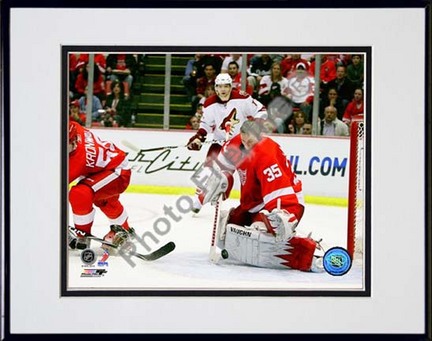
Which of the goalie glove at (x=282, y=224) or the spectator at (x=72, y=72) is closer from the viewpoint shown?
the spectator at (x=72, y=72)

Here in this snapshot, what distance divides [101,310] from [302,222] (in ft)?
2.78

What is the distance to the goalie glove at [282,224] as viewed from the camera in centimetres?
344

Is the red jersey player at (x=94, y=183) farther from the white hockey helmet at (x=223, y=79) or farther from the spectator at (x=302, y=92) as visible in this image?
the spectator at (x=302, y=92)

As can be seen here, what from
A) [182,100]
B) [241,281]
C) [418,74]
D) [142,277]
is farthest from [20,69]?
[418,74]

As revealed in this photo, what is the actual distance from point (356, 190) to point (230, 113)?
58 cm

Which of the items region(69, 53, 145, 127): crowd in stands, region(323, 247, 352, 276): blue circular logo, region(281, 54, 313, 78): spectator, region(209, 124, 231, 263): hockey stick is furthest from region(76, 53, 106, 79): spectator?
region(323, 247, 352, 276): blue circular logo

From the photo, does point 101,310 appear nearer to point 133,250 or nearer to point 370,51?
point 133,250

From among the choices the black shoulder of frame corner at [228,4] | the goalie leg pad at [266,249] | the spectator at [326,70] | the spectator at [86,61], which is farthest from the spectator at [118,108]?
the spectator at [326,70]

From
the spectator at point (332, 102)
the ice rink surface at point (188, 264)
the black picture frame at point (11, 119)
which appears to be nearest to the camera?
the black picture frame at point (11, 119)

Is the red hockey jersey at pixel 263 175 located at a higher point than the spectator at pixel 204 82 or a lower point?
lower

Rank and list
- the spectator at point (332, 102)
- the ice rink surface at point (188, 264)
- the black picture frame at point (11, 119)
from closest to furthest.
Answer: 1. the black picture frame at point (11, 119)
2. the ice rink surface at point (188, 264)
3. the spectator at point (332, 102)

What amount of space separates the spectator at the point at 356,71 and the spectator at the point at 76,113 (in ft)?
3.40

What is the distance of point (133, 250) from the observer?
11.3 ft

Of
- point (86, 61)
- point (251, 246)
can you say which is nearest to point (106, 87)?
point (86, 61)
